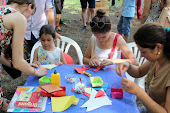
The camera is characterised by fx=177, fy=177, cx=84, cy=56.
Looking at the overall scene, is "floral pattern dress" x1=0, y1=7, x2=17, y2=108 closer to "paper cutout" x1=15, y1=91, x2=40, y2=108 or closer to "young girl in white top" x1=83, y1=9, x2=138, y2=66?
"paper cutout" x1=15, y1=91, x2=40, y2=108

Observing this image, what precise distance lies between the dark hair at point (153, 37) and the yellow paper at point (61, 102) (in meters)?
0.71

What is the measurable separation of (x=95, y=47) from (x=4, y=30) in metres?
1.19

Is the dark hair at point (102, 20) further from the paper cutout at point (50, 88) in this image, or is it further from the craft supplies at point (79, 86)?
the paper cutout at point (50, 88)

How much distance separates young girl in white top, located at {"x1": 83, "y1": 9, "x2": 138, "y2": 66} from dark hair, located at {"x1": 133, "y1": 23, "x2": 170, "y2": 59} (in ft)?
2.35

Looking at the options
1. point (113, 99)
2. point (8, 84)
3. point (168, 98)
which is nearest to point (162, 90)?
point (168, 98)

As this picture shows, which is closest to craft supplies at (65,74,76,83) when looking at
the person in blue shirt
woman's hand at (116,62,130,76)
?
woman's hand at (116,62,130,76)

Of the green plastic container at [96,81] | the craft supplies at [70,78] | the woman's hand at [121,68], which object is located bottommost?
the green plastic container at [96,81]

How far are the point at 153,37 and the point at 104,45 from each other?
3.36ft

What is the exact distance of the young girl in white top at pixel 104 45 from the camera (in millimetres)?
2098

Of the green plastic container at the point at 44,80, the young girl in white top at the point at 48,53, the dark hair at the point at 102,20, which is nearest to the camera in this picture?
the green plastic container at the point at 44,80

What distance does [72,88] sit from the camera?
5.29 feet

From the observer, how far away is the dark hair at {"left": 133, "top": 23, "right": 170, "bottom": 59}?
4.33ft

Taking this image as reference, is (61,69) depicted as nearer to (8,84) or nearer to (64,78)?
(64,78)

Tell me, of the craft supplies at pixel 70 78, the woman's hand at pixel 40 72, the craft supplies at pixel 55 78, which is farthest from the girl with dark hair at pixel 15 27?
the craft supplies at pixel 70 78
